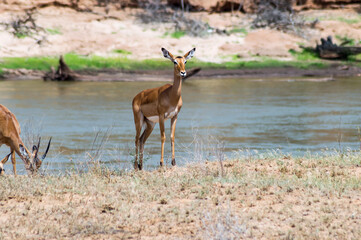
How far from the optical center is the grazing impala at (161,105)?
379 inches

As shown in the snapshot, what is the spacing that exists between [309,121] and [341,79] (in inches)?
560

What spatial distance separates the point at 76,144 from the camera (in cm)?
1362

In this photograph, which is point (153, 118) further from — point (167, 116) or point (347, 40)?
point (347, 40)

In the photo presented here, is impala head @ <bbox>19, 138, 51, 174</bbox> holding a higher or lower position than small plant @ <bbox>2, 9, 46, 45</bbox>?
higher

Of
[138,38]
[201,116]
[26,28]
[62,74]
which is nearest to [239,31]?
[138,38]

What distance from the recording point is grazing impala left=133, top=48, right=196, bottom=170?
31.6ft

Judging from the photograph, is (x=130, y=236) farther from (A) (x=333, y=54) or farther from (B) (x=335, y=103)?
(A) (x=333, y=54)

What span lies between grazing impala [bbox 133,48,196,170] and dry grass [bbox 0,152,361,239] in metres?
1.34

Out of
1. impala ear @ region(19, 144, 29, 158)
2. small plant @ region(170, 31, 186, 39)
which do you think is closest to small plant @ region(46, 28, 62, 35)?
small plant @ region(170, 31, 186, 39)

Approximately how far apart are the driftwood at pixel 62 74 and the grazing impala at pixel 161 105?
67.4 ft

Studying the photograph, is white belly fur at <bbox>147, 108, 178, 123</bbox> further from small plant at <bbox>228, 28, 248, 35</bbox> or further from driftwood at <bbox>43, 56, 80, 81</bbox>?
small plant at <bbox>228, 28, 248, 35</bbox>

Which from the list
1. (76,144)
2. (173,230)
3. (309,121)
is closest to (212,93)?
(309,121)

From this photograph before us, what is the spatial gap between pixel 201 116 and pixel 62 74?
13.3 m

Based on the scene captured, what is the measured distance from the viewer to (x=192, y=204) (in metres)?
6.71
